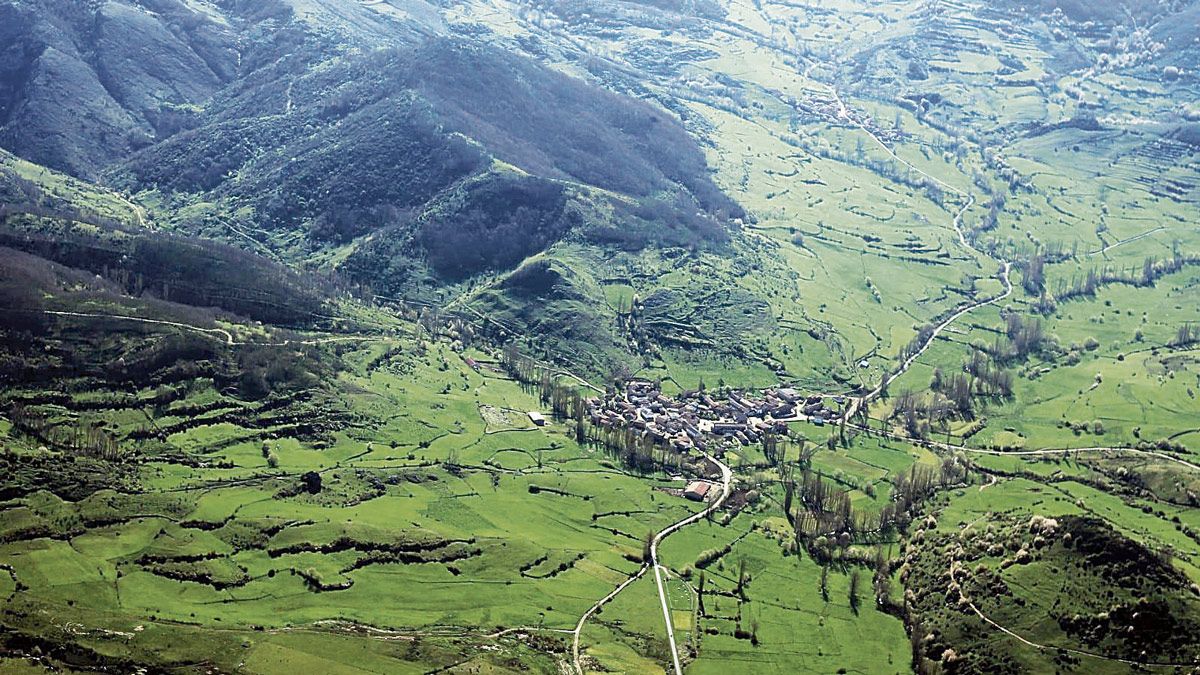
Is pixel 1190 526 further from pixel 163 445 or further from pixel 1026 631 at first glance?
pixel 163 445

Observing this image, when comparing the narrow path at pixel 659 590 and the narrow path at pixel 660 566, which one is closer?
the narrow path at pixel 659 590

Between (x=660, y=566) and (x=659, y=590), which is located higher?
(x=659, y=590)

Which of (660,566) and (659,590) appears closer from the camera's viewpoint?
(659,590)

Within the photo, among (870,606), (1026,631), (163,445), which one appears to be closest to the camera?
(1026,631)

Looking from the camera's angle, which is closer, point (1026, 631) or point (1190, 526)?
point (1026, 631)

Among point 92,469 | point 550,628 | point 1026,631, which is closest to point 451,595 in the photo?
point 550,628

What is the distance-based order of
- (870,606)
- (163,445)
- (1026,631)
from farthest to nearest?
1. (163,445)
2. (870,606)
3. (1026,631)

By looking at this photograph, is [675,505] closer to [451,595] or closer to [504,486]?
[504,486]

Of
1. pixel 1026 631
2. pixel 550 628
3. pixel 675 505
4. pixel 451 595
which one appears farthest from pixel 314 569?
pixel 1026 631

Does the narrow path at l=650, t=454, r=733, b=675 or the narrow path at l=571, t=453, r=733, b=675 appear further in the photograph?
the narrow path at l=650, t=454, r=733, b=675
